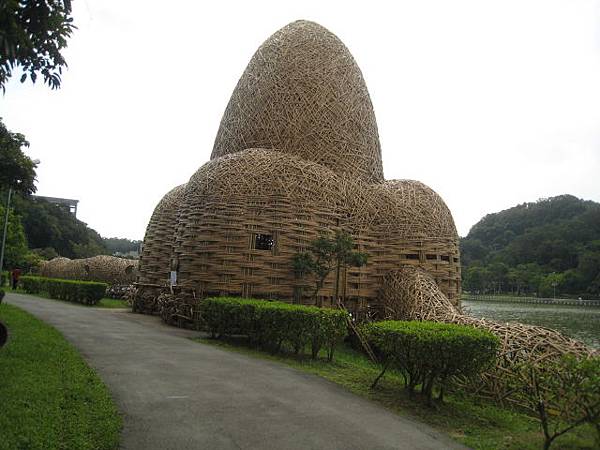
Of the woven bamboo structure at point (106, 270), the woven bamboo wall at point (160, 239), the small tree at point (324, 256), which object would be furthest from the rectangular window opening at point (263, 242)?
the woven bamboo structure at point (106, 270)

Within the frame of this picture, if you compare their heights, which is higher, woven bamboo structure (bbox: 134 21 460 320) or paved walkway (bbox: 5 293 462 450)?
woven bamboo structure (bbox: 134 21 460 320)

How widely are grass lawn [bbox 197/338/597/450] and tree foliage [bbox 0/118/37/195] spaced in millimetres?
6578

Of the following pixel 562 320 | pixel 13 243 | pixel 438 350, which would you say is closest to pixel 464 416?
pixel 438 350

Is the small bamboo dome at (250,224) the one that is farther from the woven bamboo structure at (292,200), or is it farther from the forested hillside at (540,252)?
the forested hillside at (540,252)

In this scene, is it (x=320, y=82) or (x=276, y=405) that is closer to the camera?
(x=276, y=405)

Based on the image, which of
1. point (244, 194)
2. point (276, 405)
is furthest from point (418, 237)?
point (276, 405)

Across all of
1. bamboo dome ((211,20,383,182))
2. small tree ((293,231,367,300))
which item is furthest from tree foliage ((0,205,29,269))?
small tree ((293,231,367,300))

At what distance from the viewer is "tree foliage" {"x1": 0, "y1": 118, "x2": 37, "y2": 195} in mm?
9688

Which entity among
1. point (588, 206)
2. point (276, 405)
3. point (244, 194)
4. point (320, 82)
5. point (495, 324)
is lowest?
point (276, 405)

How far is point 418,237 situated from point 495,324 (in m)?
5.80

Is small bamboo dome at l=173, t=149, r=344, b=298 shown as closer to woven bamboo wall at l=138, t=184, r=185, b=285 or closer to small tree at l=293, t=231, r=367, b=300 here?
small tree at l=293, t=231, r=367, b=300

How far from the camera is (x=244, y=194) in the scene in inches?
520

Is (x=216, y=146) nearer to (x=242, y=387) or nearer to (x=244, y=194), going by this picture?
(x=244, y=194)

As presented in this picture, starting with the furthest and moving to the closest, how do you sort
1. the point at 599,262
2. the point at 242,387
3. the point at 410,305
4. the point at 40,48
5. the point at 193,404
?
the point at 599,262 → the point at 410,305 → the point at 242,387 → the point at 193,404 → the point at 40,48
